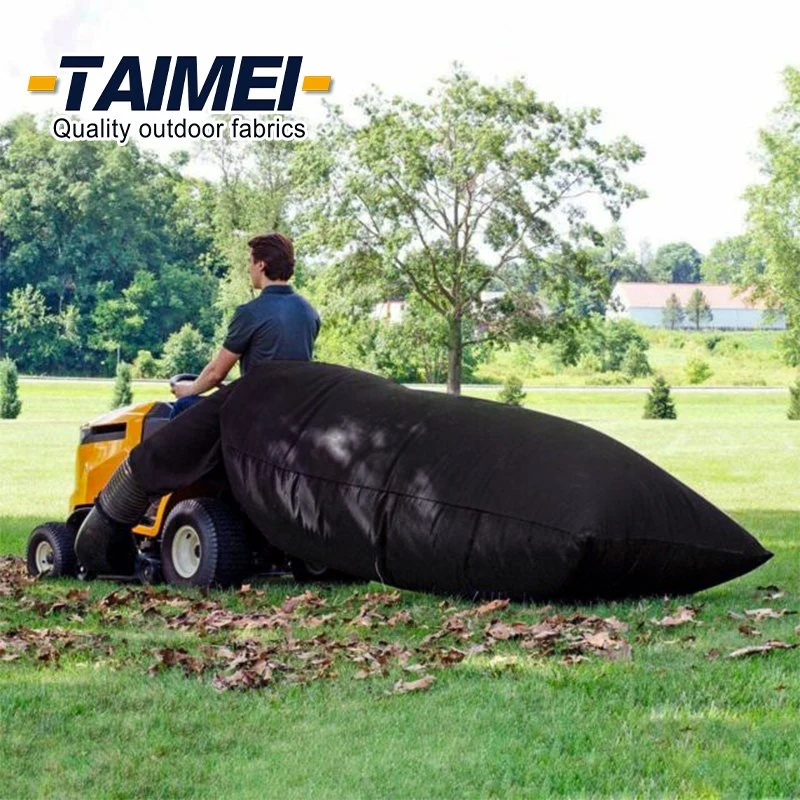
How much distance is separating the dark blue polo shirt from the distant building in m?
77.8

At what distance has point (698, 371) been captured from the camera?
6844 cm

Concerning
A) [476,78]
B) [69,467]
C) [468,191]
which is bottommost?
[69,467]

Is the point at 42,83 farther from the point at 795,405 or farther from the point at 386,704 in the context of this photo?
the point at 386,704

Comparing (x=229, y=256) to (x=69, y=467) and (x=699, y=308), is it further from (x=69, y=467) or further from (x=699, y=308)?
(x=699, y=308)

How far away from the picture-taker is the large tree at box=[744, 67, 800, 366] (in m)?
59.1

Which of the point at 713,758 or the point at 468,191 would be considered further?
the point at 468,191

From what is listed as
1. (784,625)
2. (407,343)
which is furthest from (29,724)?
(407,343)

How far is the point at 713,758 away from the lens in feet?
18.6

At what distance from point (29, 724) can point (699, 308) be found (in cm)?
8419

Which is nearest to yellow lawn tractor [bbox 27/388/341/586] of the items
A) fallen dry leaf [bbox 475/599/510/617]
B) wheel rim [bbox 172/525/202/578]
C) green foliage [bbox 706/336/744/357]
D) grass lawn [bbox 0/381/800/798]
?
wheel rim [bbox 172/525/202/578]

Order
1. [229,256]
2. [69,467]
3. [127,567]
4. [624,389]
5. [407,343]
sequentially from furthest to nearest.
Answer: [624,389], [229,256], [407,343], [69,467], [127,567]

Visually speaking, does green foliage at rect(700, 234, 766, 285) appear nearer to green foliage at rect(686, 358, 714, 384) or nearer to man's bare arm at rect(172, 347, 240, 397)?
green foliage at rect(686, 358, 714, 384)

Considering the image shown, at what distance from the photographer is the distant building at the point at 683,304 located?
91.0 metres

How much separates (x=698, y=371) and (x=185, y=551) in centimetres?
5900
